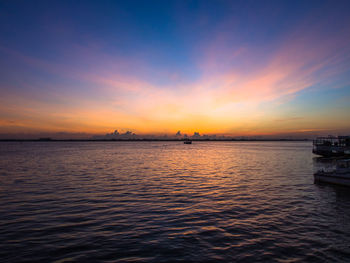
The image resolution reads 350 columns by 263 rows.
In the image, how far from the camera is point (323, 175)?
24844mm

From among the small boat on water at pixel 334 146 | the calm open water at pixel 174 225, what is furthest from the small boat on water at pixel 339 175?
the small boat on water at pixel 334 146

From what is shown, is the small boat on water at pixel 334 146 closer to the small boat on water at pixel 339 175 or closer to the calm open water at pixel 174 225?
the small boat on water at pixel 339 175

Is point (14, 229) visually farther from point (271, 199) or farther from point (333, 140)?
point (333, 140)

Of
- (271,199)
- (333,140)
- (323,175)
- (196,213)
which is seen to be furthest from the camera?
(333,140)

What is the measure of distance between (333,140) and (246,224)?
75.0 meters

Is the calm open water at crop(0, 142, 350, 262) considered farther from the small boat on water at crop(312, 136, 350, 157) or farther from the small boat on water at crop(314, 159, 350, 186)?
the small boat on water at crop(312, 136, 350, 157)

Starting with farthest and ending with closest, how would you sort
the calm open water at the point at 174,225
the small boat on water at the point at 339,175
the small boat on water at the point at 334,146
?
the small boat on water at the point at 334,146
the small boat on water at the point at 339,175
the calm open water at the point at 174,225

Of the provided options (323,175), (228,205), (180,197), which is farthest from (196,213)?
(323,175)

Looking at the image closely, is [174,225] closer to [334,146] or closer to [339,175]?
[339,175]

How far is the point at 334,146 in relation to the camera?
64.6 metres

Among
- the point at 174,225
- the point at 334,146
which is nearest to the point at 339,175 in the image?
the point at 174,225

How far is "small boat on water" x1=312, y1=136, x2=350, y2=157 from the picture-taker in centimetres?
6208

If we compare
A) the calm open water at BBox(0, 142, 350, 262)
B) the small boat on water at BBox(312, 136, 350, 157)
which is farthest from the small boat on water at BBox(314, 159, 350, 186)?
the small boat on water at BBox(312, 136, 350, 157)

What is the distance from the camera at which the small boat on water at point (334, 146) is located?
62084 mm
